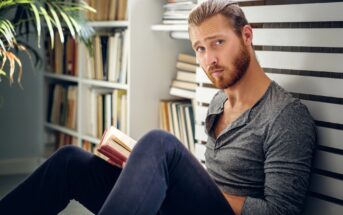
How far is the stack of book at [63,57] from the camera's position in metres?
3.45

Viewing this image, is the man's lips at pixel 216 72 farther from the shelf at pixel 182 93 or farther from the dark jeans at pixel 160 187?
the shelf at pixel 182 93

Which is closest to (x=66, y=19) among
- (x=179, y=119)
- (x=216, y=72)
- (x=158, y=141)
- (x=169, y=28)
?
(x=169, y=28)

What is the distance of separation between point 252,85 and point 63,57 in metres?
2.16

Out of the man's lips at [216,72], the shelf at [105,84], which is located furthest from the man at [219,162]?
the shelf at [105,84]

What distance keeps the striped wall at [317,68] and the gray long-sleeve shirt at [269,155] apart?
3.2 inches

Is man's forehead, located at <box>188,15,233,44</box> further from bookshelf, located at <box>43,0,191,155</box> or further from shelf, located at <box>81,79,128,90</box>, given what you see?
shelf, located at <box>81,79,128,90</box>

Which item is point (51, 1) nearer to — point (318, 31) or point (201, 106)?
point (201, 106)

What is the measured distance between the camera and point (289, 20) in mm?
1690

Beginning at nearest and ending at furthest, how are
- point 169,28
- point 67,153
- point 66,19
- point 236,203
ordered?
point 236,203, point 67,153, point 66,19, point 169,28

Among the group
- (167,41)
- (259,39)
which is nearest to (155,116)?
(167,41)

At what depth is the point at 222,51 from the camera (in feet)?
5.24

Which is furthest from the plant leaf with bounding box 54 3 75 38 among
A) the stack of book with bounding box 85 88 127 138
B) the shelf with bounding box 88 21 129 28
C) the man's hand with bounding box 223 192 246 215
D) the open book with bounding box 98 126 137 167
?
the man's hand with bounding box 223 192 246 215

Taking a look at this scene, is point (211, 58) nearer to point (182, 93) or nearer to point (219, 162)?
point (219, 162)

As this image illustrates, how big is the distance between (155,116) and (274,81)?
1.35m
